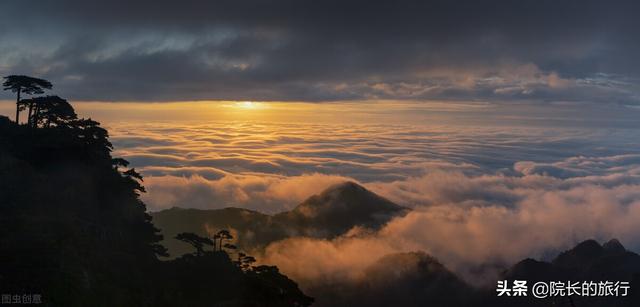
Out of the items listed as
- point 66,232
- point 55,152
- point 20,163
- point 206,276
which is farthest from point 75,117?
point 206,276

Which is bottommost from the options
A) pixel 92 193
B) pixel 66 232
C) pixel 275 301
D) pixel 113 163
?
pixel 275 301

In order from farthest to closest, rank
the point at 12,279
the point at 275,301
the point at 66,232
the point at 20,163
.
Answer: the point at 20,163
the point at 275,301
the point at 66,232
the point at 12,279

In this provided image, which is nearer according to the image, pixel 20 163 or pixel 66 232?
pixel 66 232

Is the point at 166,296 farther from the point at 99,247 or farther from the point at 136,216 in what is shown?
the point at 136,216

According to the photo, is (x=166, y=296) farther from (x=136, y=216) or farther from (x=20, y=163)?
(x=20, y=163)

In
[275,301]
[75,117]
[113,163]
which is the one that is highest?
[75,117]

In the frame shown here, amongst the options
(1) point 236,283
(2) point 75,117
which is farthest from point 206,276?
(2) point 75,117

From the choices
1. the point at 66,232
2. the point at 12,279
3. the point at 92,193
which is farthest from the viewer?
the point at 92,193

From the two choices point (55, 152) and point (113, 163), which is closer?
point (55, 152)

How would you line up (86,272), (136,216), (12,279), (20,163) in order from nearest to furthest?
(12,279) → (86,272) → (20,163) → (136,216)

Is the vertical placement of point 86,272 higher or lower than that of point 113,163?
lower
